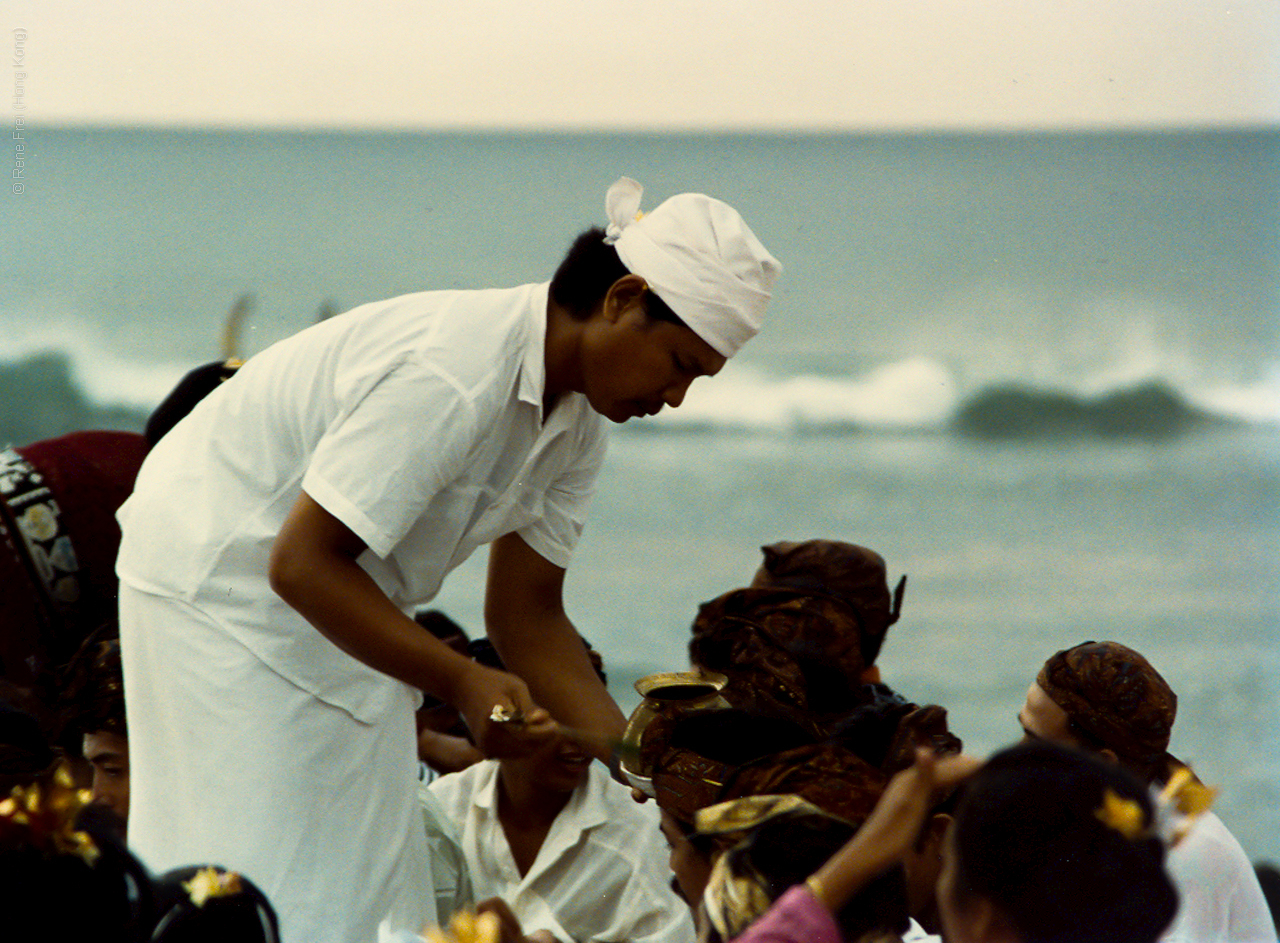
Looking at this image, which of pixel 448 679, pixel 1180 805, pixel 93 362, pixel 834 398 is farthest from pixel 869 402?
pixel 1180 805

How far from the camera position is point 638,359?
213 cm

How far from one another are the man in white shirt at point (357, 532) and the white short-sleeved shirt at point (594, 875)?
0.41 metres

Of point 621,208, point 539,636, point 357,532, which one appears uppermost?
point 621,208

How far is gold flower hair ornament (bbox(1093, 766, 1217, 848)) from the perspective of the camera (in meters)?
1.33

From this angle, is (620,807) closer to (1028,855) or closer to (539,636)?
(539,636)

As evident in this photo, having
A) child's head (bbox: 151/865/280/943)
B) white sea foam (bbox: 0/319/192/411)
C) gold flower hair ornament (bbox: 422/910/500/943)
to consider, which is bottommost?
white sea foam (bbox: 0/319/192/411)

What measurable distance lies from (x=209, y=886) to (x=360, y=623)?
483 mm

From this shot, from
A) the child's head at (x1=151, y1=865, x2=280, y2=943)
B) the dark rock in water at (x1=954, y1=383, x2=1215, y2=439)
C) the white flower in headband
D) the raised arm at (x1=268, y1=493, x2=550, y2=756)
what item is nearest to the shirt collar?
the white flower in headband

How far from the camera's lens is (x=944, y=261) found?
731 cm

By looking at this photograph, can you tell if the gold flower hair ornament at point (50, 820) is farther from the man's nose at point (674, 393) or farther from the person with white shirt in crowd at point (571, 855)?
the person with white shirt in crowd at point (571, 855)

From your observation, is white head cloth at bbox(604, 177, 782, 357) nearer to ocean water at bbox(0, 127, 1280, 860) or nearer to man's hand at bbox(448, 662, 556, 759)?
man's hand at bbox(448, 662, 556, 759)

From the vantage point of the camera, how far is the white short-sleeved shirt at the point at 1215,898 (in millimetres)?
2316

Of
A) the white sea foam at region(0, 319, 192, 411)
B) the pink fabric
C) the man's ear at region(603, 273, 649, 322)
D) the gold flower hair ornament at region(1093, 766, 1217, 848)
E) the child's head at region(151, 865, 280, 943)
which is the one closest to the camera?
the gold flower hair ornament at region(1093, 766, 1217, 848)

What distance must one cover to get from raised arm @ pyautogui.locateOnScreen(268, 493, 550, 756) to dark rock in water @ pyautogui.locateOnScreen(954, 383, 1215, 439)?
6.37m
